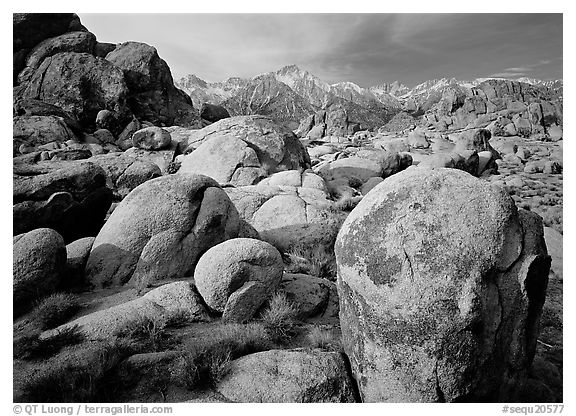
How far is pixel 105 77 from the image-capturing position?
37.5 meters

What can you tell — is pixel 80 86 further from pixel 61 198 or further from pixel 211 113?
pixel 61 198

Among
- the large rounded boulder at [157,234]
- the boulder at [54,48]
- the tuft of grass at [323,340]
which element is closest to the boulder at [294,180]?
the large rounded boulder at [157,234]

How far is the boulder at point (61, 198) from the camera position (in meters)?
9.84

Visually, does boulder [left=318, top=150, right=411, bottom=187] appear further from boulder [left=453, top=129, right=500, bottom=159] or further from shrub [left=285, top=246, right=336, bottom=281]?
boulder [left=453, top=129, right=500, bottom=159]

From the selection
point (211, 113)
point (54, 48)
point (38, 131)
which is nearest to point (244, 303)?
point (38, 131)

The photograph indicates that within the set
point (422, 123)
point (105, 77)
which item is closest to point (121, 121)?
point (105, 77)

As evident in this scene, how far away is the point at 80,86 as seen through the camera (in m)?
35.8

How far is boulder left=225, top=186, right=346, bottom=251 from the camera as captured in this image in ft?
39.0

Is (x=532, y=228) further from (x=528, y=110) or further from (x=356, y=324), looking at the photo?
(x=528, y=110)

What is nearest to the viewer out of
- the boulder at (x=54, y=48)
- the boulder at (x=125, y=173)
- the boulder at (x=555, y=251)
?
the boulder at (x=555, y=251)

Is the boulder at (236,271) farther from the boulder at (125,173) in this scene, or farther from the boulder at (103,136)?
the boulder at (103,136)

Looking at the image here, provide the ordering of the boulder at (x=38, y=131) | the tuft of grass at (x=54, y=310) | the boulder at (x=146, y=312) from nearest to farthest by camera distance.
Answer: the boulder at (x=146, y=312) → the tuft of grass at (x=54, y=310) → the boulder at (x=38, y=131)

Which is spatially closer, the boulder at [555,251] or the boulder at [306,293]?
the boulder at [306,293]

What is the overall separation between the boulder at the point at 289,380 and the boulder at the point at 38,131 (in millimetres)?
23879
